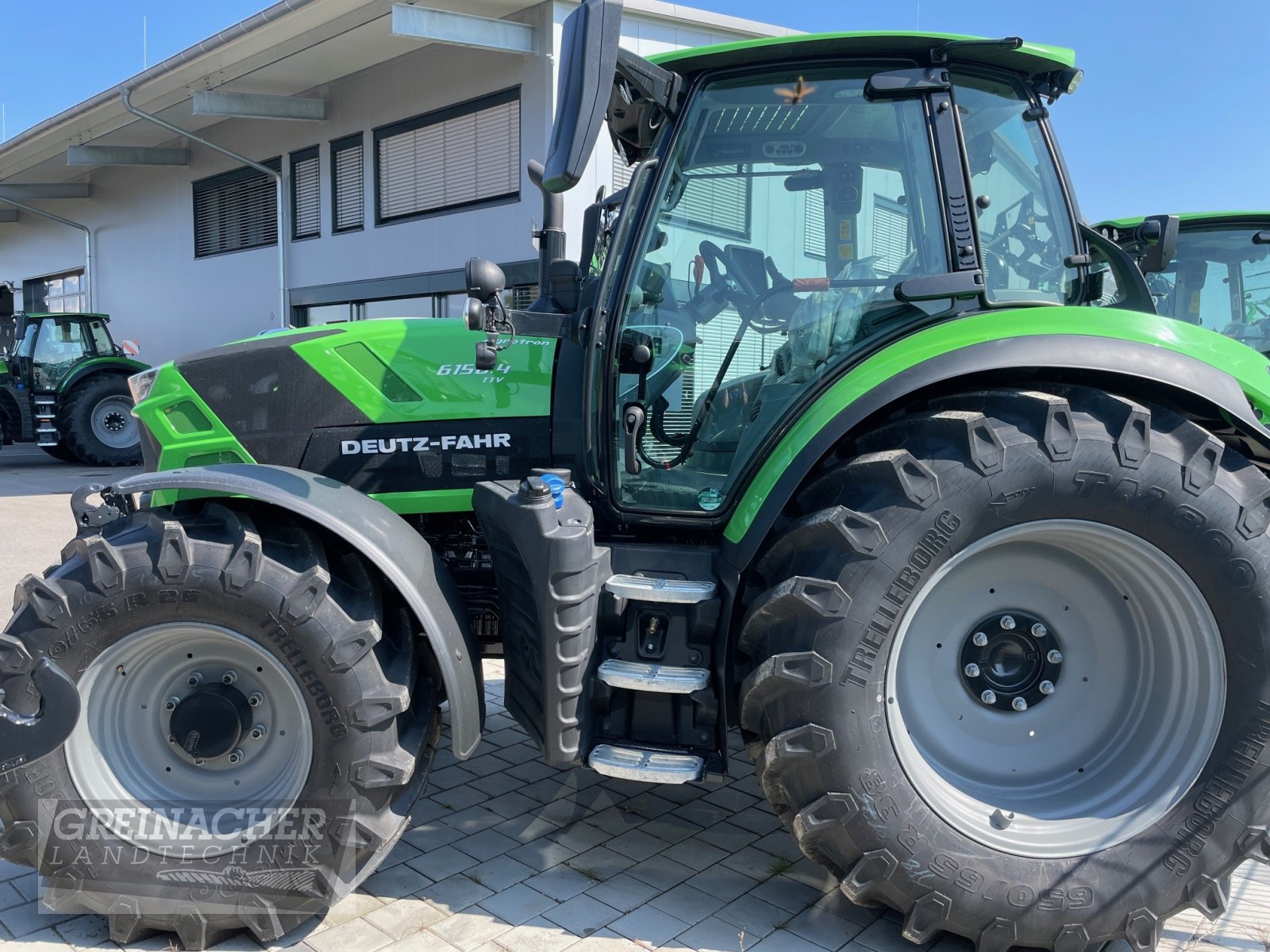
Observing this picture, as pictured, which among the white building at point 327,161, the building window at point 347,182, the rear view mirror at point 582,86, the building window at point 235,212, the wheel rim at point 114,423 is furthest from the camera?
the building window at point 235,212

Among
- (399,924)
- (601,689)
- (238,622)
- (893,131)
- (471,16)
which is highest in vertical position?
(471,16)

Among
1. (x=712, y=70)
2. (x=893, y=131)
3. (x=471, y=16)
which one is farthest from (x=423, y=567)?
(x=471, y=16)

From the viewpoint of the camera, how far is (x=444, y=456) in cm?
295

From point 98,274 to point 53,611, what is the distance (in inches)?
763

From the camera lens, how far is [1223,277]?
7199 mm

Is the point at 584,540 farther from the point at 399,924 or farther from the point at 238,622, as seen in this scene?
the point at 399,924

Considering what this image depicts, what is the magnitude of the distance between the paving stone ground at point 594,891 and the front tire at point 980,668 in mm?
306

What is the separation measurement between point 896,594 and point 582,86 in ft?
4.75

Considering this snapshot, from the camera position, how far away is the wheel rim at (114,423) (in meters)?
14.0

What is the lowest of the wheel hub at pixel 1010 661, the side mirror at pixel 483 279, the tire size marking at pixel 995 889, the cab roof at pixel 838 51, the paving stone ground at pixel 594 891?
the paving stone ground at pixel 594 891

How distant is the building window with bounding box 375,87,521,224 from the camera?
10727mm

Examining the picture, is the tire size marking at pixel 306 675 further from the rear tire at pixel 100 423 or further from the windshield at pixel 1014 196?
the rear tire at pixel 100 423

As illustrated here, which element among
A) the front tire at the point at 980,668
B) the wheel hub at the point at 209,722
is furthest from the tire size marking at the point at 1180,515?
the wheel hub at the point at 209,722

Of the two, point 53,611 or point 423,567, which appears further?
point 423,567
